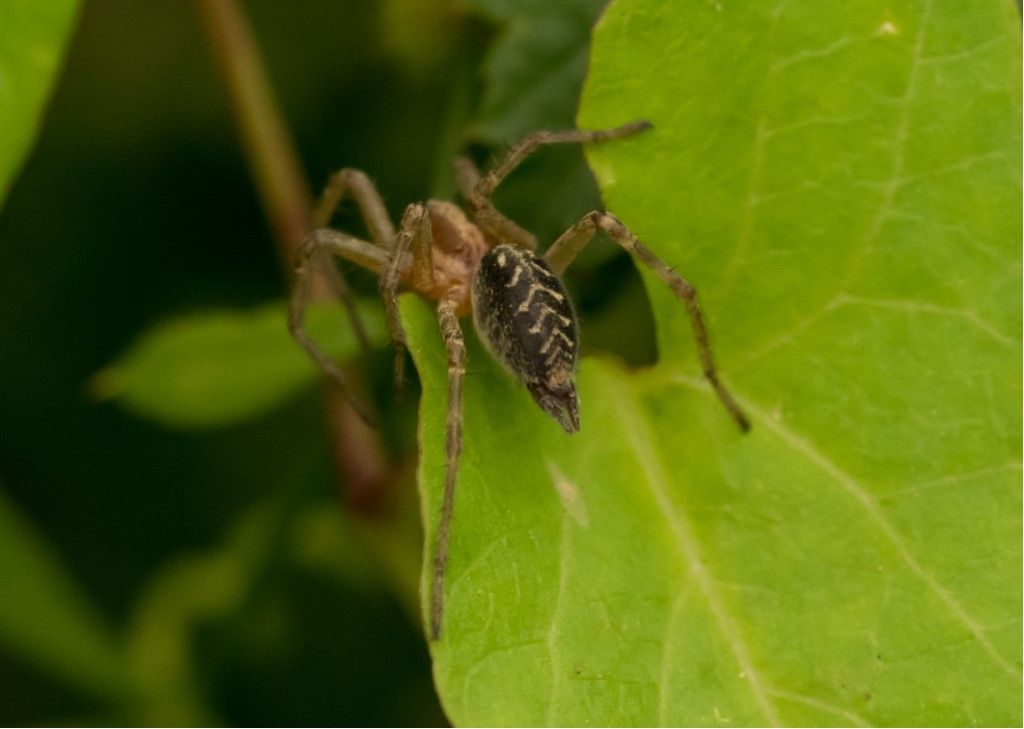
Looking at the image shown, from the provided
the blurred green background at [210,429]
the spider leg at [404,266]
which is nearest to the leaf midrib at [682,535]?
the blurred green background at [210,429]

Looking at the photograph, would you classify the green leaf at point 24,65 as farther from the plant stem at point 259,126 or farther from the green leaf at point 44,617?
the green leaf at point 44,617

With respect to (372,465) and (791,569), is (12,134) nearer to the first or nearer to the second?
(372,465)

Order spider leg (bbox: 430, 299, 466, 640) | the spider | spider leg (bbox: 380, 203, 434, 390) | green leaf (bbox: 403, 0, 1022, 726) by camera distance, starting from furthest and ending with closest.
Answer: spider leg (bbox: 380, 203, 434, 390) < the spider < green leaf (bbox: 403, 0, 1022, 726) < spider leg (bbox: 430, 299, 466, 640)

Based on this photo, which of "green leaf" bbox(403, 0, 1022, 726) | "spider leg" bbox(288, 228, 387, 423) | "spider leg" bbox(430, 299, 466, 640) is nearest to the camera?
"spider leg" bbox(430, 299, 466, 640)

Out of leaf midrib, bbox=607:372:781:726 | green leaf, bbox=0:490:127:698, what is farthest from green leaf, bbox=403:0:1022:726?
green leaf, bbox=0:490:127:698

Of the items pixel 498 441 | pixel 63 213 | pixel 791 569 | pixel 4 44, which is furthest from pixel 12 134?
pixel 791 569

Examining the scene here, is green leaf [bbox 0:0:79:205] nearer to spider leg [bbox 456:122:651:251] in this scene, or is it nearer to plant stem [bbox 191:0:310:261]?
plant stem [bbox 191:0:310:261]
